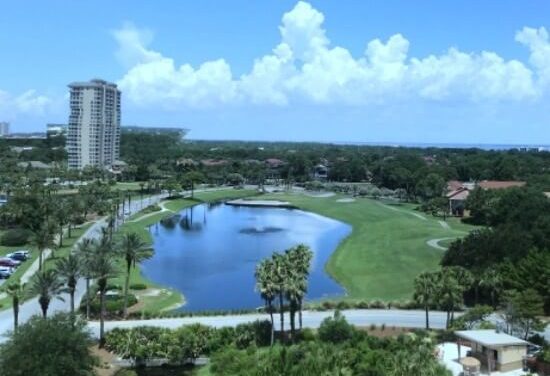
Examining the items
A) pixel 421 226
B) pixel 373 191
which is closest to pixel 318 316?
pixel 421 226

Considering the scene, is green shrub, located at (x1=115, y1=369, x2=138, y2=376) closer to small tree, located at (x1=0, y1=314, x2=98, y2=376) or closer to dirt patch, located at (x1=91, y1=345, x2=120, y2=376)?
dirt patch, located at (x1=91, y1=345, x2=120, y2=376)

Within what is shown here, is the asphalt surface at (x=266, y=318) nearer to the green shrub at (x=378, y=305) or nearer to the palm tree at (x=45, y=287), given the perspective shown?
the green shrub at (x=378, y=305)

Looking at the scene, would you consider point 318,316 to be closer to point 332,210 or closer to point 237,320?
point 237,320

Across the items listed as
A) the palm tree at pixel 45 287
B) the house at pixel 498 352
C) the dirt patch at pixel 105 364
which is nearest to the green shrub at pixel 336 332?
the house at pixel 498 352

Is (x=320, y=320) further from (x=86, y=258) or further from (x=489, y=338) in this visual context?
(x=86, y=258)

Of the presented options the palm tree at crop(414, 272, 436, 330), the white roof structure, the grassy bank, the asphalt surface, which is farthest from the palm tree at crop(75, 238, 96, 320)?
the white roof structure

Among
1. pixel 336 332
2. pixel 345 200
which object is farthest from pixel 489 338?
pixel 345 200
